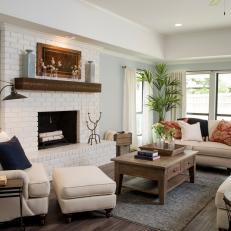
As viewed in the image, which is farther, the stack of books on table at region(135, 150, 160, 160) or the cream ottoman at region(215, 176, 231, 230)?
the stack of books on table at region(135, 150, 160, 160)

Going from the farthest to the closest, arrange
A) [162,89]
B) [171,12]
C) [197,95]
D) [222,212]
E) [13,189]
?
[162,89] → [197,95] → [171,12] → [222,212] → [13,189]

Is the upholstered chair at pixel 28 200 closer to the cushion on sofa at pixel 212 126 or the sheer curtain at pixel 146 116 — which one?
the cushion on sofa at pixel 212 126

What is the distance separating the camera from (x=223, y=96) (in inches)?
282

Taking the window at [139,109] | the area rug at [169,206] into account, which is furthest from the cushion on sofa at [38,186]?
the window at [139,109]

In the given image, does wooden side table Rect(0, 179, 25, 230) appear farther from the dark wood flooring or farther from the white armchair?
the dark wood flooring

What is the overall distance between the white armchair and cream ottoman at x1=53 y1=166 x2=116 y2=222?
0.60 feet

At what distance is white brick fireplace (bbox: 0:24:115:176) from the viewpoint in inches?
164

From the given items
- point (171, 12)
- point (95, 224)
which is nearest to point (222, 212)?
point (95, 224)

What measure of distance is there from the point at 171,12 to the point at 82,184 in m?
3.69

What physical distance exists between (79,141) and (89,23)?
2.18 meters

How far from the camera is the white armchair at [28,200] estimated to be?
2797 millimetres

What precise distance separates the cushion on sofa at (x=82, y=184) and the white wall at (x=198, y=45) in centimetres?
457

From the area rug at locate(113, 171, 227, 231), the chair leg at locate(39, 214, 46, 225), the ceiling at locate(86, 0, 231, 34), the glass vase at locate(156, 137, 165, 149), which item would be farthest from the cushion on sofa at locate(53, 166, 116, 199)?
the ceiling at locate(86, 0, 231, 34)

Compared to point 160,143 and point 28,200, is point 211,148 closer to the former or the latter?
point 160,143
